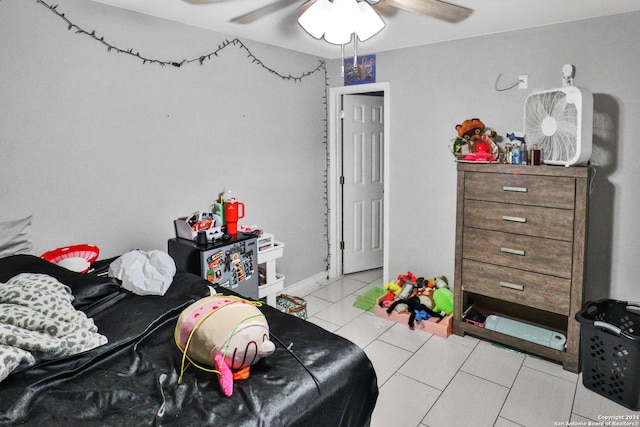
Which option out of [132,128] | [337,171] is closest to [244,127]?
[132,128]

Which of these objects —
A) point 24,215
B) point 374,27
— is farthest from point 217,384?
point 374,27

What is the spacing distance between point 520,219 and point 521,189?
195mm

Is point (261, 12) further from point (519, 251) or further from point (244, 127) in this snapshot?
point (519, 251)

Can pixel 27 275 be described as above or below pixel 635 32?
below

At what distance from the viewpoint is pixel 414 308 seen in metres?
3.42

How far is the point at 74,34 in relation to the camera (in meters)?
2.44

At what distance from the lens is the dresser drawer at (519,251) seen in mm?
2662

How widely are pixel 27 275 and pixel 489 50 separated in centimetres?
322

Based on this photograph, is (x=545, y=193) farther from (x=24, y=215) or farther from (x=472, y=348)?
(x=24, y=215)

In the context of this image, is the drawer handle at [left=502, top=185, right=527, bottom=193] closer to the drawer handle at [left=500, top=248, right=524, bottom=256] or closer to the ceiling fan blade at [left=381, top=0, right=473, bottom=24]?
the drawer handle at [left=500, top=248, right=524, bottom=256]

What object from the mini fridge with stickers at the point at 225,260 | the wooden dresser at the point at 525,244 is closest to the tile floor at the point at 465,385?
the wooden dresser at the point at 525,244

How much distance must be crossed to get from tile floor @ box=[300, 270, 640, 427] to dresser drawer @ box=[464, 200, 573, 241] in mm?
855

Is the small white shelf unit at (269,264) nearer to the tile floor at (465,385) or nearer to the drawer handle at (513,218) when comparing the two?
the tile floor at (465,385)

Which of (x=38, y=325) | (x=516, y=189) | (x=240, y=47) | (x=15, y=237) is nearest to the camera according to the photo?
(x=38, y=325)
